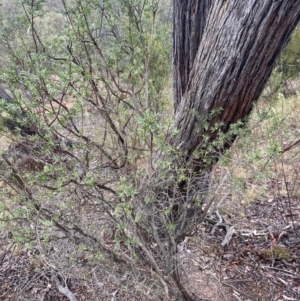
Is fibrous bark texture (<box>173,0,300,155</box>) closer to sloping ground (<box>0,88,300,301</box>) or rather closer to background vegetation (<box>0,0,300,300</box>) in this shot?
background vegetation (<box>0,0,300,300</box>)

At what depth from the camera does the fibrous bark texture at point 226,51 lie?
1545 mm

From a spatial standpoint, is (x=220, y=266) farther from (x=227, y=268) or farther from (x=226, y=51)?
(x=226, y=51)

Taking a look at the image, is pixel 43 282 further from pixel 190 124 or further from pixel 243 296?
pixel 190 124

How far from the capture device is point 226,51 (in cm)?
168

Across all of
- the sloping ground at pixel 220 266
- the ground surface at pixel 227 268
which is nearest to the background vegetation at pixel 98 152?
the sloping ground at pixel 220 266

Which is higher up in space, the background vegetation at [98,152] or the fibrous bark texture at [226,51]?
the fibrous bark texture at [226,51]

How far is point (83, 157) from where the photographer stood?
75.7 inches

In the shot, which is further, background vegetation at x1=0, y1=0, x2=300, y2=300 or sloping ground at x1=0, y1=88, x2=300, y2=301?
sloping ground at x1=0, y1=88, x2=300, y2=301

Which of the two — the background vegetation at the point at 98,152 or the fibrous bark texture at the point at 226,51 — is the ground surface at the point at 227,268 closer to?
the background vegetation at the point at 98,152

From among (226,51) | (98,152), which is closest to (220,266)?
(98,152)

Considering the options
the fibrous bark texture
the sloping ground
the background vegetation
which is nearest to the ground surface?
the sloping ground

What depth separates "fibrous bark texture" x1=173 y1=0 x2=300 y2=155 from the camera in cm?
154

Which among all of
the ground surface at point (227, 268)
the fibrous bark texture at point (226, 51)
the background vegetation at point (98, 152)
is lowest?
the ground surface at point (227, 268)

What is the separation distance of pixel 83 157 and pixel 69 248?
2.35ft
